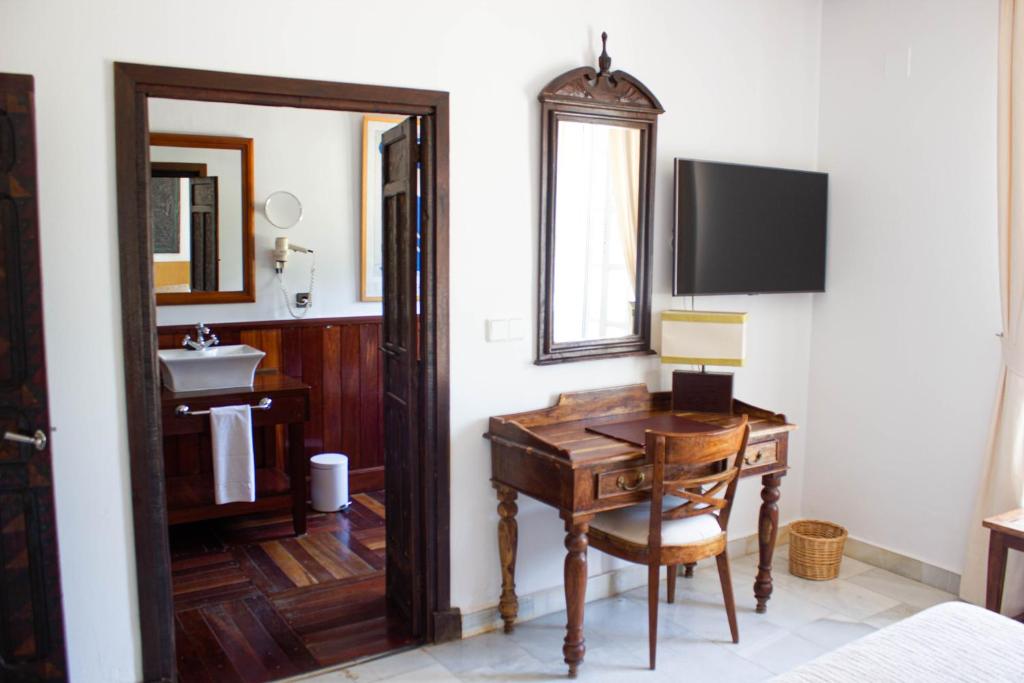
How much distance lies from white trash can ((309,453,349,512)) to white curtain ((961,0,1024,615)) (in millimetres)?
3070

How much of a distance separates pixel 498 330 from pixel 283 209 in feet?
6.81

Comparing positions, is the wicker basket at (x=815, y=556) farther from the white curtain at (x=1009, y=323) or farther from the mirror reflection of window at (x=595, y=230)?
the mirror reflection of window at (x=595, y=230)

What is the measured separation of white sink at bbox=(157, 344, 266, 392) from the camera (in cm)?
403

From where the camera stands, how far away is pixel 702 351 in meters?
3.47

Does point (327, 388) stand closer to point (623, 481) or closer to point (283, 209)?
point (283, 209)

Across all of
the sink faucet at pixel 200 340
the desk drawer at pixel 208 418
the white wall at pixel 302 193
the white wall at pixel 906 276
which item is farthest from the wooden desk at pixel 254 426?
the white wall at pixel 906 276

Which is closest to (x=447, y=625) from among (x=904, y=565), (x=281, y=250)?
(x=904, y=565)

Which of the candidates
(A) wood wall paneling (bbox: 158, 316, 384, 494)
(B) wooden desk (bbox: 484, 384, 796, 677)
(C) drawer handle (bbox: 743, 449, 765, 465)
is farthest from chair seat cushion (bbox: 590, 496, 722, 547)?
(A) wood wall paneling (bbox: 158, 316, 384, 494)

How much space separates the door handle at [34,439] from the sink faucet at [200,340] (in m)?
1.97

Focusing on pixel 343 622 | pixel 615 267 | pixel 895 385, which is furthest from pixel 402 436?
pixel 895 385

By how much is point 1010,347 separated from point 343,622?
280 cm

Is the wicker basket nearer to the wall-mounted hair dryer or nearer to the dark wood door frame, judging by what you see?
the dark wood door frame

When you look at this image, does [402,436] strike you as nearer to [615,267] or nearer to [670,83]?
[615,267]

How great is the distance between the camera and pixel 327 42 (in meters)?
2.78
